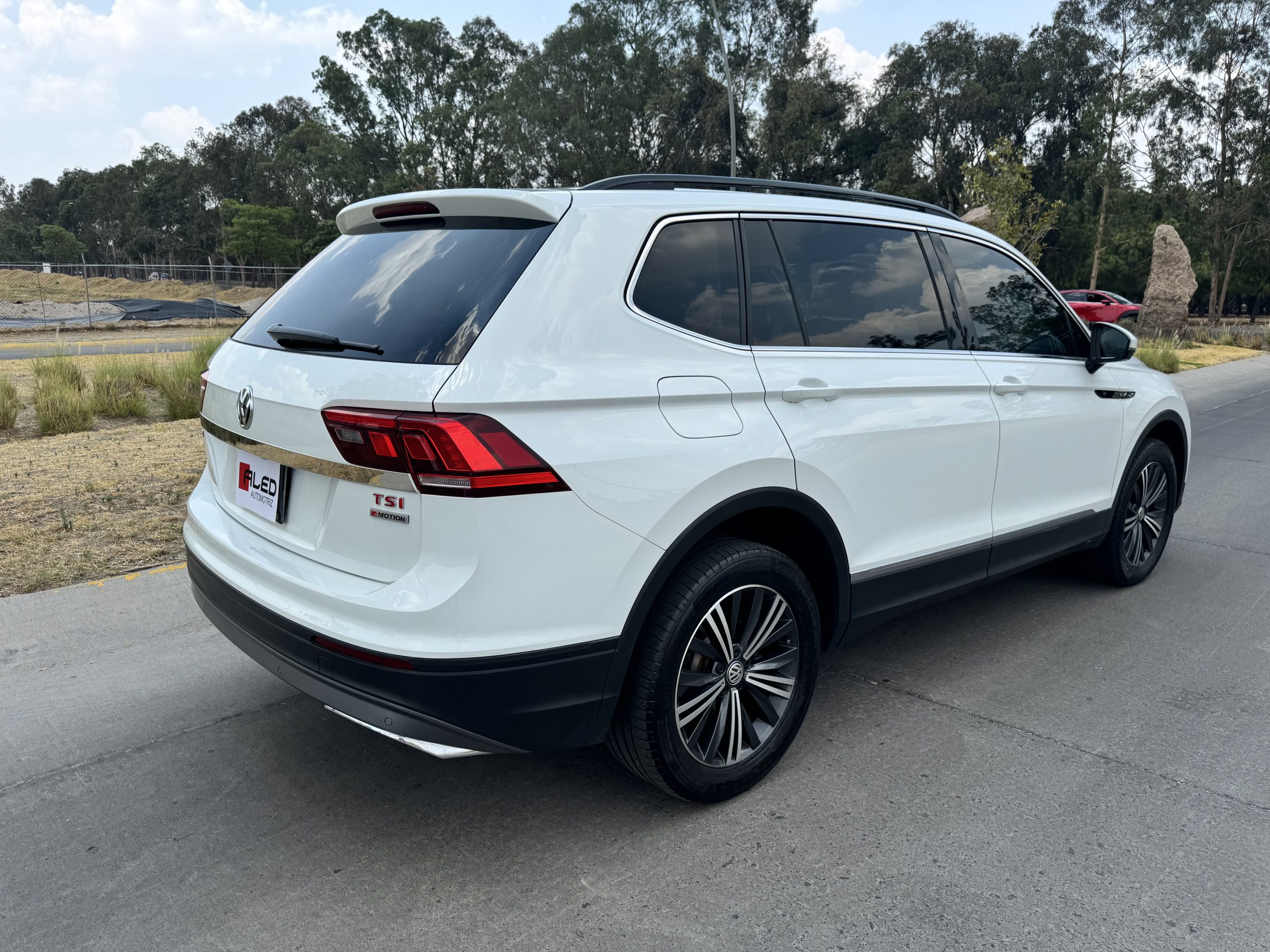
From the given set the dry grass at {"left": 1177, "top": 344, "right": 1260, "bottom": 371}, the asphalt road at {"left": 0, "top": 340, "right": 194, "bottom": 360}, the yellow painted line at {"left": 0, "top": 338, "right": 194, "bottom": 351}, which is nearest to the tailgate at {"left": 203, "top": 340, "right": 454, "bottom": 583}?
the asphalt road at {"left": 0, "top": 340, "right": 194, "bottom": 360}

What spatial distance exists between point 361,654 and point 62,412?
888cm

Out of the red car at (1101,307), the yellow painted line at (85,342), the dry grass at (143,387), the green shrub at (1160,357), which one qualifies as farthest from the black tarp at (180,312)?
the red car at (1101,307)

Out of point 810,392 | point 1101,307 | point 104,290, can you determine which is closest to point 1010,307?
point 810,392

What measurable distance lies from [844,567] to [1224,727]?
1.61 metres

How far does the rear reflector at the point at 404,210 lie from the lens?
282cm

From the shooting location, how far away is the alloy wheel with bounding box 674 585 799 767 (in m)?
2.77

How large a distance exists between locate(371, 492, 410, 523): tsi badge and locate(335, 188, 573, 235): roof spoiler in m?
0.86

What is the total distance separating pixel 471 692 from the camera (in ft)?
7.59

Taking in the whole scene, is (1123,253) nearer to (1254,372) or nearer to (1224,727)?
(1254,372)

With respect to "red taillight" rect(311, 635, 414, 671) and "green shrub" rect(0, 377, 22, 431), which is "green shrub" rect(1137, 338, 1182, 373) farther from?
"red taillight" rect(311, 635, 414, 671)

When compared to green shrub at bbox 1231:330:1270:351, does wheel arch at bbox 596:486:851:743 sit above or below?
below

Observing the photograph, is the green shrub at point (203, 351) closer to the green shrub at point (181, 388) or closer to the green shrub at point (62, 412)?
the green shrub at point (181, 388)

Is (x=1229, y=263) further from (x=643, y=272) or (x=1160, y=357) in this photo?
(x=643, y=272)

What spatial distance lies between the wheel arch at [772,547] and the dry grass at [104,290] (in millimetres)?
40492
